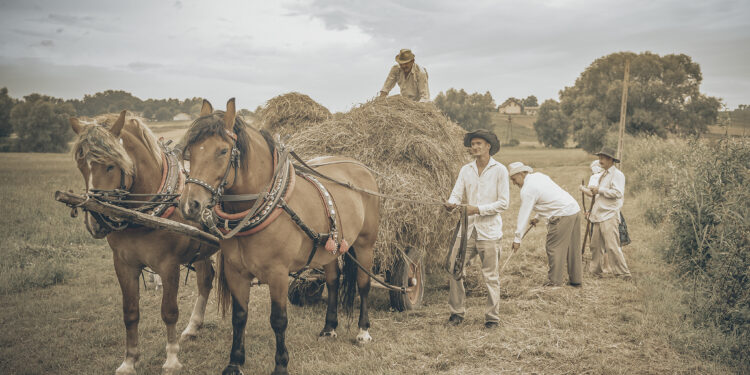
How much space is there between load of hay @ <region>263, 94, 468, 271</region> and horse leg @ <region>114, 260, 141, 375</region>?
8.67 feet

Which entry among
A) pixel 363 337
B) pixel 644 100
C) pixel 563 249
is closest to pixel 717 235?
pixel 563 249

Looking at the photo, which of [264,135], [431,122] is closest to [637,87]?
[431,122]

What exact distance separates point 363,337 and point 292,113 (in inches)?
144

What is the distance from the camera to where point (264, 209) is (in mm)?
3412

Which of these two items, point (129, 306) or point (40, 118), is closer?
point (129, 306)

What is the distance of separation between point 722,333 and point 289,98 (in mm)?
6244

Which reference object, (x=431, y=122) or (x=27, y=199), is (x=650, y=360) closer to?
(x=431, y=122)

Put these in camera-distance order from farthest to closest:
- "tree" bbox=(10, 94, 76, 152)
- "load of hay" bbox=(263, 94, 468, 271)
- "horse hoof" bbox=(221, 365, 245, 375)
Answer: "tree" bbox=(10, 94, 76, 152)
"load of hay" bbox=(263, 94, 468, 271)
"horse hoof" bbox=(221, 365, 245, 375)

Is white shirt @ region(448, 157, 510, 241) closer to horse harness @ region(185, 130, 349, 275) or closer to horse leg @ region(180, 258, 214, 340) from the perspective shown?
horse harness @ region(185, 130, 349, 275)

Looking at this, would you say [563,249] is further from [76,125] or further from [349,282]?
[76,125]

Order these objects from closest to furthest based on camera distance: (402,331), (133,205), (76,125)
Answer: (76,125) → (133,205) → (402,331)

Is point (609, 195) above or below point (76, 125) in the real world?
below

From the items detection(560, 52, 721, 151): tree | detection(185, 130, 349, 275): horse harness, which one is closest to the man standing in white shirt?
detection(185, 130, 349, 275): horse harness

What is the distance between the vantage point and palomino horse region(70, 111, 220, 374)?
3.38 metres
